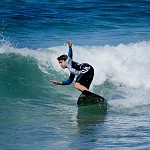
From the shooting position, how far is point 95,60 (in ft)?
60.5

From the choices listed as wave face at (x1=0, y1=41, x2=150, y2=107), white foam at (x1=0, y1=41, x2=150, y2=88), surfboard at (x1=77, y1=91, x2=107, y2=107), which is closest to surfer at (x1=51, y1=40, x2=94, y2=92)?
surfboard at (x1=77, y1=91, x2=107, y2=107)

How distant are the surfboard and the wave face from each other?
907 mm

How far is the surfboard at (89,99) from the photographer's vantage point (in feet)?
43.4

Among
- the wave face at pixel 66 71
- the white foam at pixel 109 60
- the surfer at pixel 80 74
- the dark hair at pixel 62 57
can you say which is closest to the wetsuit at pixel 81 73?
the surfer at pixel 80 74

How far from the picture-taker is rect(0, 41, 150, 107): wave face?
15164 mm

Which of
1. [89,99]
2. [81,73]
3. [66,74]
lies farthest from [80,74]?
[66,74]

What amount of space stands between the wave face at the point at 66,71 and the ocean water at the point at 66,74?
0.08 feet

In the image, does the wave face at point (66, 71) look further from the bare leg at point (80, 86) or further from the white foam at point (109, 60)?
the bare leg at point (80, 86)

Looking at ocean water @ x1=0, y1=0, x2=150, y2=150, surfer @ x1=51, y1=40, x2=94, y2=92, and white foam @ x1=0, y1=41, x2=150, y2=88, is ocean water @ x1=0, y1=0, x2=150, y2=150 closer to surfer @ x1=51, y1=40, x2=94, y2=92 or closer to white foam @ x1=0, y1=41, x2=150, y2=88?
white foam @ x1=0, y1=41, x2=150, y2=88

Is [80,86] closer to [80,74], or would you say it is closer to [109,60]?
[80,74]

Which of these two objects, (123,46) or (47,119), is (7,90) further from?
(123,46)

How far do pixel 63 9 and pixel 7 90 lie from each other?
13652mm

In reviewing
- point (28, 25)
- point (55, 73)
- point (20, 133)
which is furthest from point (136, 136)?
point (28, 25)

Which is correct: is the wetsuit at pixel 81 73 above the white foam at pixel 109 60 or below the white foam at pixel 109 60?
above
